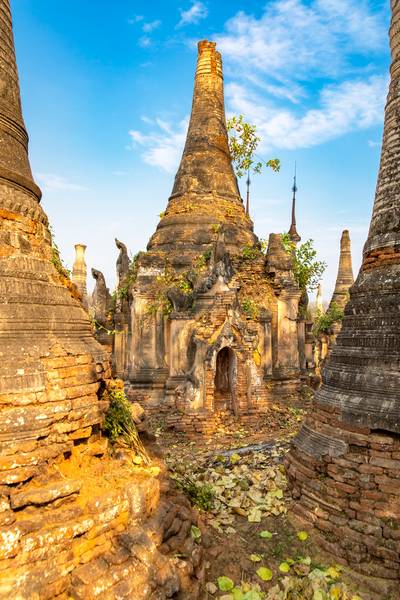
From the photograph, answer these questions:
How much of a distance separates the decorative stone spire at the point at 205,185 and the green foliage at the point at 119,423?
325 inches

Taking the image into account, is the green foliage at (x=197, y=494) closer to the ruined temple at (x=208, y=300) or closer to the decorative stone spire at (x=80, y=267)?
the ruined temple at (x=208, y=300)

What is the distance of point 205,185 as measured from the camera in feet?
46.2

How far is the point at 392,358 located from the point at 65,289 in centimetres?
413

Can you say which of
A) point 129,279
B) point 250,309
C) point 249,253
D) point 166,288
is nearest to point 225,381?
point 250,309

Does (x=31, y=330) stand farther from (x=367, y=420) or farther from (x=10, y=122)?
(x=367, y=420)

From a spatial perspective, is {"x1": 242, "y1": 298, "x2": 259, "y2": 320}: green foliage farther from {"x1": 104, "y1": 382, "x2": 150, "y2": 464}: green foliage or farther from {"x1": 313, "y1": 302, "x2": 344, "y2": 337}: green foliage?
{"x1": 104, "y1": 382, "x2": 150, "y2": 464}: green foliage

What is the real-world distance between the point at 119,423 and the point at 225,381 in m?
7.27

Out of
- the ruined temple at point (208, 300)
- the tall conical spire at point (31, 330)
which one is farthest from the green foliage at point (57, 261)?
the ruined temple at point (208, 300)

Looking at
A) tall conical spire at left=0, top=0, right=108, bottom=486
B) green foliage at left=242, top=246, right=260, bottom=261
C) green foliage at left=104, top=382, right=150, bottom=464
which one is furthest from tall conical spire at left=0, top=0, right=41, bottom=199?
green foliage at left=242, top=246, right=260, bottom=261

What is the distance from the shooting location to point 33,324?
394 cm

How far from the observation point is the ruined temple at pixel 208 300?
10695 mm

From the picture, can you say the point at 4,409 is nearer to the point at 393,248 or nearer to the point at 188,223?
the point at 393,248

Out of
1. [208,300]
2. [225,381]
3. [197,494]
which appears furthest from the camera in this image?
[225,381]

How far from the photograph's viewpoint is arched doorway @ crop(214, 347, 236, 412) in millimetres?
11134
